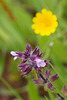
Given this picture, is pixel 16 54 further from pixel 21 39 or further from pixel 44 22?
pixel 21 39

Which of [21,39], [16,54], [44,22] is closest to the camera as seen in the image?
[16,54]

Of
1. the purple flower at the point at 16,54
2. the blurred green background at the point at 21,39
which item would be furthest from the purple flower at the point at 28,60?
the blurred green background at the point at 21,39

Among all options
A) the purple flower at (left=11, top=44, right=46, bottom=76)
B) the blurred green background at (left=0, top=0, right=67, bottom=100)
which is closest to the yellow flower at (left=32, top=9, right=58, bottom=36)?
the blurred green background at (left=0, top=0, right=67, bottom=100)

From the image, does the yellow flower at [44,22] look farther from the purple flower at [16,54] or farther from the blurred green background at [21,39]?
the purple flower at [16,54]

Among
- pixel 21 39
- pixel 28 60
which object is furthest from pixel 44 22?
pixel 28 60

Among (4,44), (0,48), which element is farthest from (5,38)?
(0,48)

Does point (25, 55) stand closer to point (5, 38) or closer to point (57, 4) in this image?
point (5, 38)

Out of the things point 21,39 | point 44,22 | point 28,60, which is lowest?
point 28,60

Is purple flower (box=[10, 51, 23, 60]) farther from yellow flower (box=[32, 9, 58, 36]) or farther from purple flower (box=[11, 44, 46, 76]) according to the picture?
yellow flower (box=[32, 9, 58, 36])
